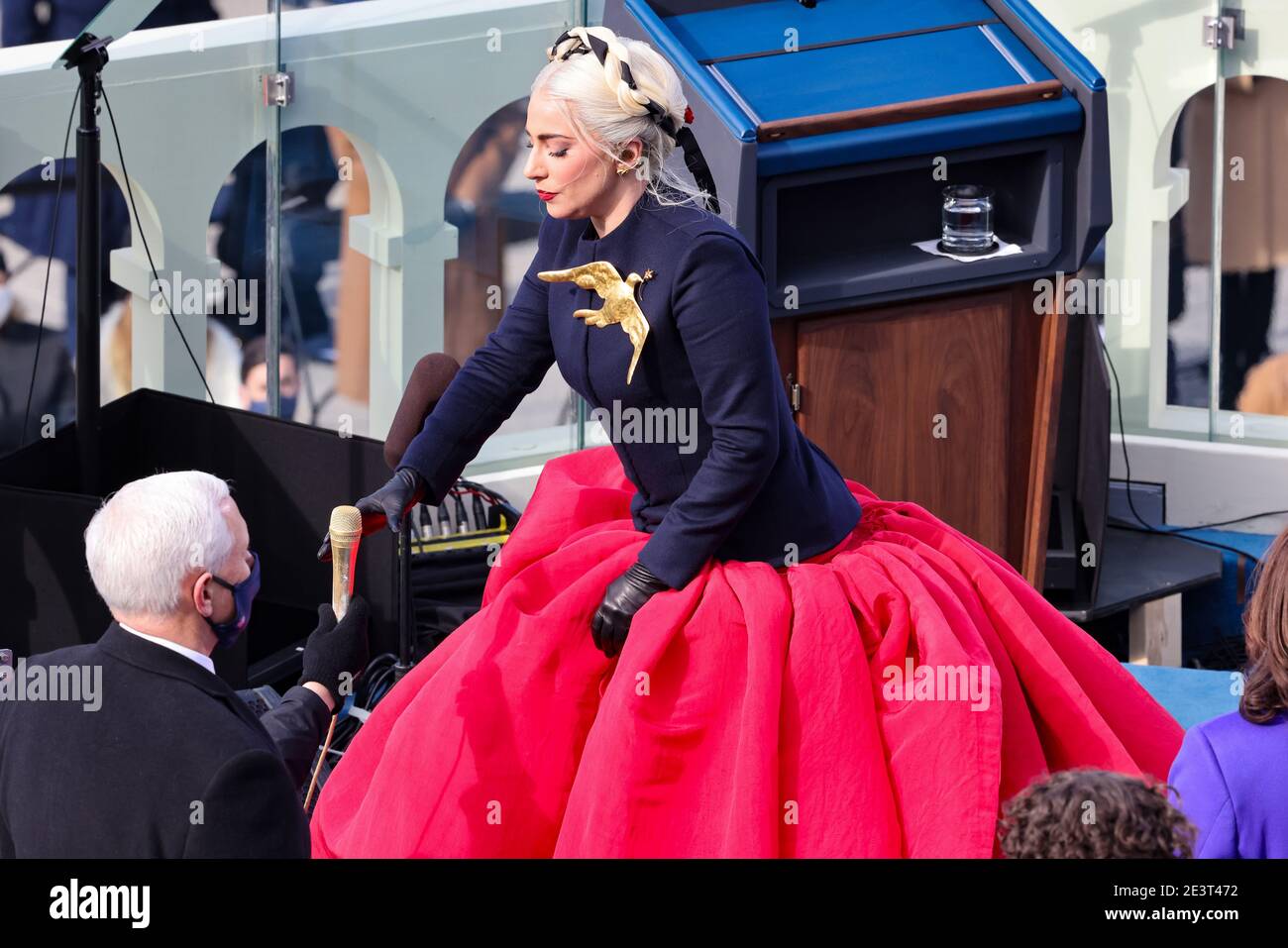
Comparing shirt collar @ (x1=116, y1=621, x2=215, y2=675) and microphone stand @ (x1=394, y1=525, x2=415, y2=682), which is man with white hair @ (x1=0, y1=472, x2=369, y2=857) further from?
microphone stand @ (x1=394, y1=525, x2=415, y2=682)

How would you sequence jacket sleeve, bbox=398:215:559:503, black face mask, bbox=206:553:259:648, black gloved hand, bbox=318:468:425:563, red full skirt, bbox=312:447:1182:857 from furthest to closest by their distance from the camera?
jacket sleeve, bbox=398:215:559:503, black gloved hand, bbox=318:468:425:563, red full skirt, bbox=312:447:1182:857, black face mask, bbox=206:553:259:648

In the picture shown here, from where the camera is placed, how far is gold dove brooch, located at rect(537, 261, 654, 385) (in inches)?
118

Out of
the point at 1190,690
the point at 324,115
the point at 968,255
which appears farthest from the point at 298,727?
the point at 324,115

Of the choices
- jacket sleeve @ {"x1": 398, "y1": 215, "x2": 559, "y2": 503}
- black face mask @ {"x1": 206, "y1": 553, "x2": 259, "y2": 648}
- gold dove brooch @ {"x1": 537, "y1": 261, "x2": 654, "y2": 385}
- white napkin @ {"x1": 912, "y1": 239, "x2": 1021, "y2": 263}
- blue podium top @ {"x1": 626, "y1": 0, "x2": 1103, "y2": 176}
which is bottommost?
black face mask @ {"x1": 206, "y1": 553, "x2": 259, "y2": 648}

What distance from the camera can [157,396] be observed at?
5.28m

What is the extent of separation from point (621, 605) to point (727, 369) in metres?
0.37

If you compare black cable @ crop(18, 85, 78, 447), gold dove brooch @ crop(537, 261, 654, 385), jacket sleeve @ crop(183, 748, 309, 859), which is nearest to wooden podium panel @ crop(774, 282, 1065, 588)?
gold dove brooch @ crop(537, 261, 654, 385)

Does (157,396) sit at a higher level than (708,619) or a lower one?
higher

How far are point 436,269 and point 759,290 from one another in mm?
3141

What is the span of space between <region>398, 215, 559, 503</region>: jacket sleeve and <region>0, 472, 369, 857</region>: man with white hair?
73 centimetres

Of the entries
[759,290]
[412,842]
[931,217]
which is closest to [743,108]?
[931,217]

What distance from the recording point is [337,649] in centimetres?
300
